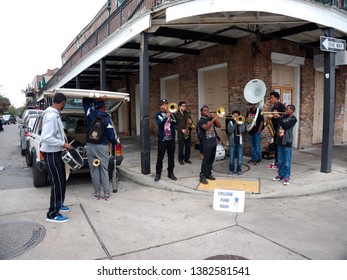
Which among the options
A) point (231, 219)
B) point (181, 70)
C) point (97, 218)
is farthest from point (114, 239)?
point (181, 70)

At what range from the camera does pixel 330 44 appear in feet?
22.2

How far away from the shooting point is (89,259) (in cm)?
340

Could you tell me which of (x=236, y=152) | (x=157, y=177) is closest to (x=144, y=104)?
(x=157, y=177)

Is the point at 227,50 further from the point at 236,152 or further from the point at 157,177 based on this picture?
the point at 157,177

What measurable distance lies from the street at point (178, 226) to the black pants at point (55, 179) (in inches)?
11.0

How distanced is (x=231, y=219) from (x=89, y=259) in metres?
2.34

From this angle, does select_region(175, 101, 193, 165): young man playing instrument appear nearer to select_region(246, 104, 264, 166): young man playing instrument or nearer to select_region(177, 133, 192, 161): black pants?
select_region(177, 133, 192, 161): black pants

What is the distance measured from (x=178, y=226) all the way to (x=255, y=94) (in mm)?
4780

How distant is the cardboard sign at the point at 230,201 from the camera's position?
16.2ft

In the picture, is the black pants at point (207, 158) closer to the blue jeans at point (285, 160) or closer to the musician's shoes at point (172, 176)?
the musician's shoes at point (172, 176)

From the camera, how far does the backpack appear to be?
5469 millimetres

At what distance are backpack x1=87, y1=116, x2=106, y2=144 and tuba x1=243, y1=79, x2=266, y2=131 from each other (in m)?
4.00

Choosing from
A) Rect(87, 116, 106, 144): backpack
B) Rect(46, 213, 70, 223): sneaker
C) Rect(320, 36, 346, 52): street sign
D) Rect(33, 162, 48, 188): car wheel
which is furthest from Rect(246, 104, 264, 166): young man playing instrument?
Rect(33, 162, 48, 188): car wheel

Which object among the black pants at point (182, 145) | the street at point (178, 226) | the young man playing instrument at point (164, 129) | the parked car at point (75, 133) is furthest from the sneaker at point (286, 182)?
the parked car at point (75, 133)
